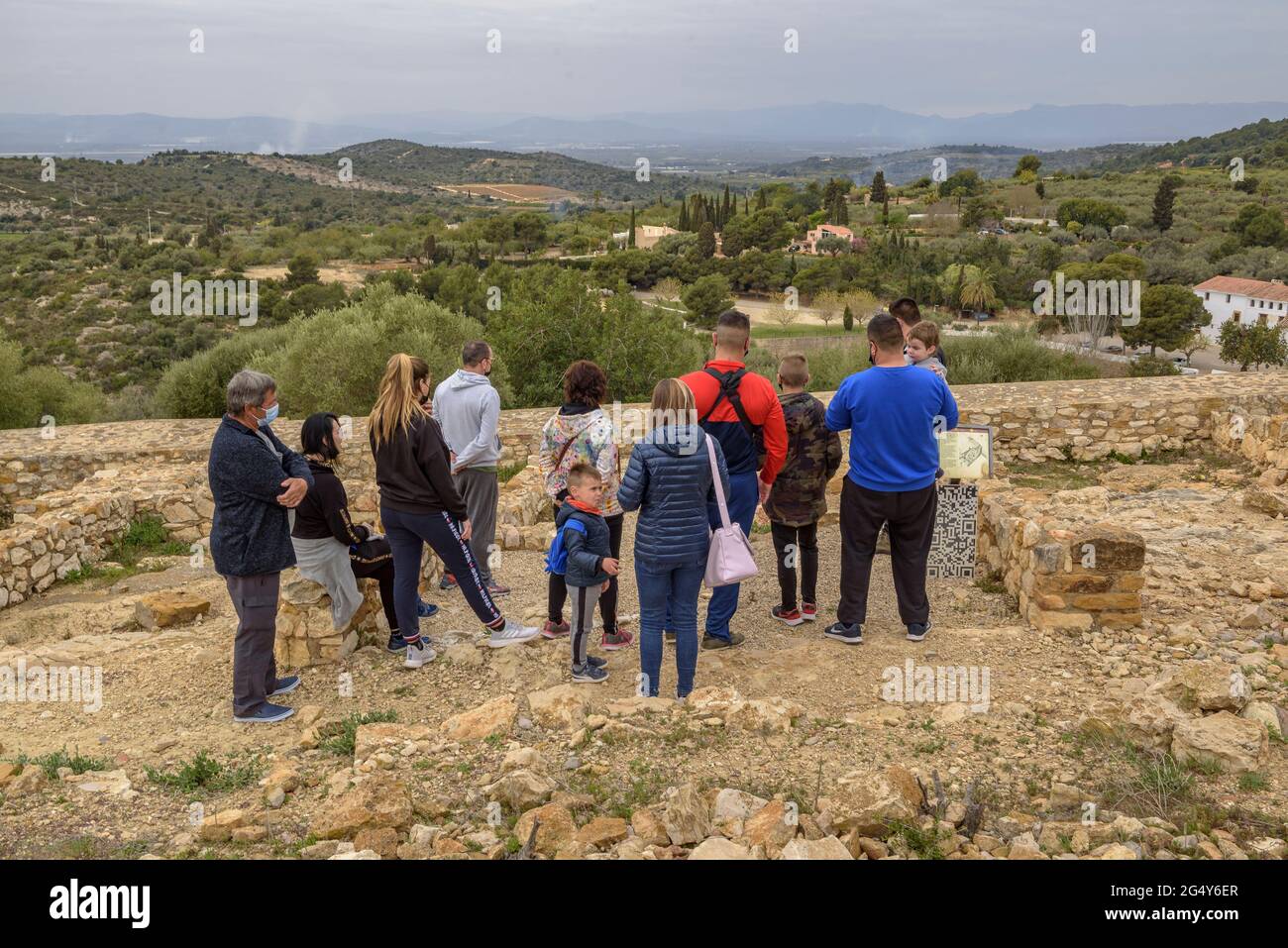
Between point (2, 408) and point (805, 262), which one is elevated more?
point (805, 262)

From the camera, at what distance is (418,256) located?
58812mm

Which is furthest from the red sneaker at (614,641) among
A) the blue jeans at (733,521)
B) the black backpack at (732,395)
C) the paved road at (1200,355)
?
the paved road at (1200,355)

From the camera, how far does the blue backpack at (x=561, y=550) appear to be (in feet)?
16.6

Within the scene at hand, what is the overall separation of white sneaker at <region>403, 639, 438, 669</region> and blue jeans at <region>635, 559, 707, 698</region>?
1.36m

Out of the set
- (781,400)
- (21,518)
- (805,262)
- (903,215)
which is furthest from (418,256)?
(781,400)

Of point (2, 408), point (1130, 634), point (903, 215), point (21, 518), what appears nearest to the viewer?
point (1130, 634)

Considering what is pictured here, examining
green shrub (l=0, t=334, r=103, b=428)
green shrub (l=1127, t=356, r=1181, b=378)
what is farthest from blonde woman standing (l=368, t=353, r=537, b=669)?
green shrub (l=1127, t=356, r=1181, b=378)

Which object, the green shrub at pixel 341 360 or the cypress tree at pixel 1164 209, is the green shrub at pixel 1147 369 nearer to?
the green shrub at pixel 341 360

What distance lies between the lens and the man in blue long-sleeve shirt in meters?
5.34

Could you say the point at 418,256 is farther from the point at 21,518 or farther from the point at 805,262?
the point at 21,518

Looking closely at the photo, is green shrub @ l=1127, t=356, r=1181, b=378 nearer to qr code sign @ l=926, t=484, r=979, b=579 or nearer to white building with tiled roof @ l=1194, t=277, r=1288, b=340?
white building with tiled roof @ l=1194, t=277, r=1288, b=340

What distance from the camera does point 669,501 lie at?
15.4 feet

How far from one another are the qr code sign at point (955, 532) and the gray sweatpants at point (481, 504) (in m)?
3.11
